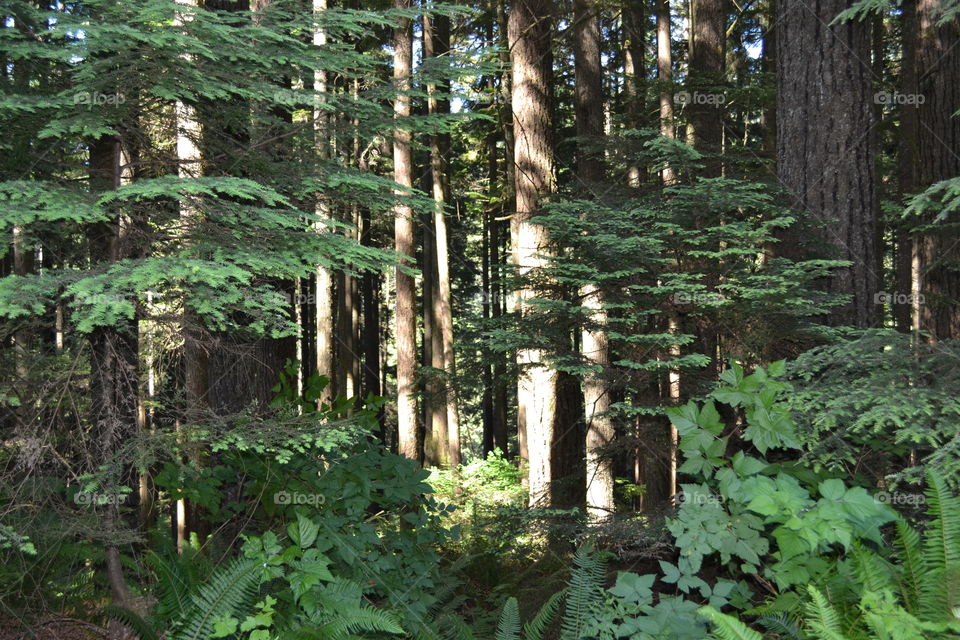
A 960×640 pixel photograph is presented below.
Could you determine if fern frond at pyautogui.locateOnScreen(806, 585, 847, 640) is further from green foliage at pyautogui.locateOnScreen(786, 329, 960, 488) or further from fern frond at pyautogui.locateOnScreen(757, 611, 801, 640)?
green foliage at pyautogui.locateOnScreen(786, 329, 960, 488)

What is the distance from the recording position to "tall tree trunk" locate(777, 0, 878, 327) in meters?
5.83

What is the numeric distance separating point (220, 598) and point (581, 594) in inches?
75.5

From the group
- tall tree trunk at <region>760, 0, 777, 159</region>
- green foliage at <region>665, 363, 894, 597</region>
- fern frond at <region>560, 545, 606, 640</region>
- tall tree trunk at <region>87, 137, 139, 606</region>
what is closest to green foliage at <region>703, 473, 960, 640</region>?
green foliage at <region>665, 363, 894, 597</region>

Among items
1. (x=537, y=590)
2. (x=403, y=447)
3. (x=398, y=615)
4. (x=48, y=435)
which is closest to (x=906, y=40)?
(x=403, y=447)

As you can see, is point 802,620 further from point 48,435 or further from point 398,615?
point 48,435

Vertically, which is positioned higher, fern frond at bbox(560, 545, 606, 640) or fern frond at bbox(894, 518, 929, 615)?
fern frond at bbox(894, 518, 929, 615)

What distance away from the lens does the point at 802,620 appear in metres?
3.17

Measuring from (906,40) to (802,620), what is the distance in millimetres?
14683

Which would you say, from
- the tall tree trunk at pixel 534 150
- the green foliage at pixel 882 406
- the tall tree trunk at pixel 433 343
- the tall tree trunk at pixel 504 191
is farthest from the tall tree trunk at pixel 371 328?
the green foliage at pixel 882 406

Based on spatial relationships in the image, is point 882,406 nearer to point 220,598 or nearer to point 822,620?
point 822,620

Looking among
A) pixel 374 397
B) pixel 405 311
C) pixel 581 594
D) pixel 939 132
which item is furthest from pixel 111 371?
pixel 405 311

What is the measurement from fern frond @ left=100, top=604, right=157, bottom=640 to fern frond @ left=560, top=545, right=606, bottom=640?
2.31m

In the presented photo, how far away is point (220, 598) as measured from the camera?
11.5ft

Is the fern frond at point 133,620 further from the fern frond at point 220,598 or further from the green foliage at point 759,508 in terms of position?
the green foliage at point 759,508
